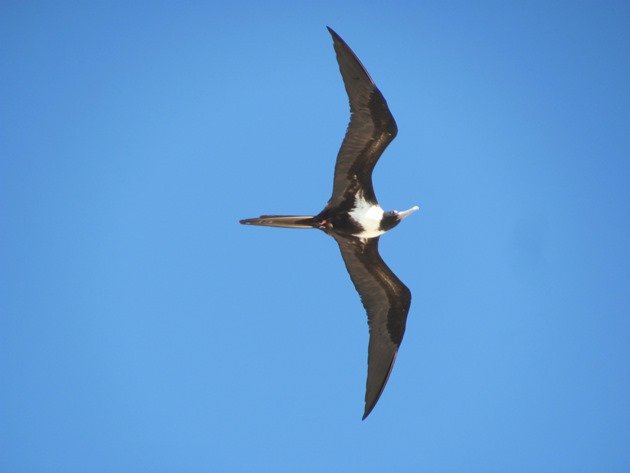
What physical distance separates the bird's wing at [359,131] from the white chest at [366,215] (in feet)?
0.32

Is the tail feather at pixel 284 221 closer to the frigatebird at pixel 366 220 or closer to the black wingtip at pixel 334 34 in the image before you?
the frigatebird at pixel 366 220

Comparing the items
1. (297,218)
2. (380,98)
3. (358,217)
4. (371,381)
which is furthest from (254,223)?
(371,381)

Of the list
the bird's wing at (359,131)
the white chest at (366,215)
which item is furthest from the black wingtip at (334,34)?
the white chest at (366,215)

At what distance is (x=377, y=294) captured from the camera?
8773 mm

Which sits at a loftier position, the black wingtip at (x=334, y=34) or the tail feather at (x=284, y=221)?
the black wingtip at (x=334, y=34)

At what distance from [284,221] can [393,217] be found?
5.19 ft

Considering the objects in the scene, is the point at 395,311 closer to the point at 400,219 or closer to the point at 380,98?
the point at 400,219

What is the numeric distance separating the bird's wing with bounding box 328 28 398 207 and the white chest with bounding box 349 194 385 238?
97mm

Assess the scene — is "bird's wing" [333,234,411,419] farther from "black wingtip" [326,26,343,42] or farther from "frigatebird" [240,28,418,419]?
"black wingtip" [326,26,343,42]

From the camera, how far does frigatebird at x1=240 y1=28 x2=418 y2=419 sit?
24.6 ft

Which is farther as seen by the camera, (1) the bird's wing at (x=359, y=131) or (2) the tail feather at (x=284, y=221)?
(2) the tail feather at (x=284, y=221)

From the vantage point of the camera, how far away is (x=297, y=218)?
7895mm

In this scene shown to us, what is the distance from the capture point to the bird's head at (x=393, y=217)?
8508 millimetres

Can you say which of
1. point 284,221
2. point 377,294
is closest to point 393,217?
point 377,294
